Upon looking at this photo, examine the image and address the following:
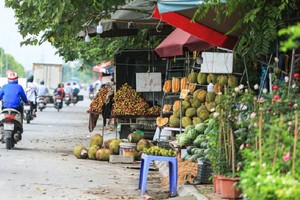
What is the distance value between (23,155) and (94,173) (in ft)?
11.5

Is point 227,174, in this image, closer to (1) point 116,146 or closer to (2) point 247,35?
(2) point 247,35

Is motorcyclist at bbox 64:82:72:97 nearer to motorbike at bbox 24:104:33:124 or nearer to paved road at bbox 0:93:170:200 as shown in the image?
motorbike at bbox 24:104:33:124

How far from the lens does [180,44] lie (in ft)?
51.6

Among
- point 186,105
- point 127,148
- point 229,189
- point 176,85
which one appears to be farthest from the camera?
point 176,85

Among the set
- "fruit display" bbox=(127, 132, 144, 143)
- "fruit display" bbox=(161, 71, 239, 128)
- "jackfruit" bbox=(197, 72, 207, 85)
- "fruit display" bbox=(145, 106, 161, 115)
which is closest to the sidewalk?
"fruit display" bbox=(161, 71, 239, 128)

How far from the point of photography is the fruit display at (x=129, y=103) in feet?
68.5

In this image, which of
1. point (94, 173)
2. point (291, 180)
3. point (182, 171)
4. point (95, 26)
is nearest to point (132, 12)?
point (95, 26)

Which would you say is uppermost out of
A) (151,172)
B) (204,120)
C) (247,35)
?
(247,35)

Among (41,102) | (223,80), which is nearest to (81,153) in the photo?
(223,80)

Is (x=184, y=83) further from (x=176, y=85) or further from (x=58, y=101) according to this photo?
(x=58, y=101)

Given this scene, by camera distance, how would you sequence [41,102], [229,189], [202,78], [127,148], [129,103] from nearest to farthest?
[229,189] → [202,78] → [127,148] → [129,103] → [41,102]

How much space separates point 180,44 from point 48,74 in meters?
49.2

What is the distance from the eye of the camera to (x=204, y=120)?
54.7ft

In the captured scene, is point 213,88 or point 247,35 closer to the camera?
point 247,35
